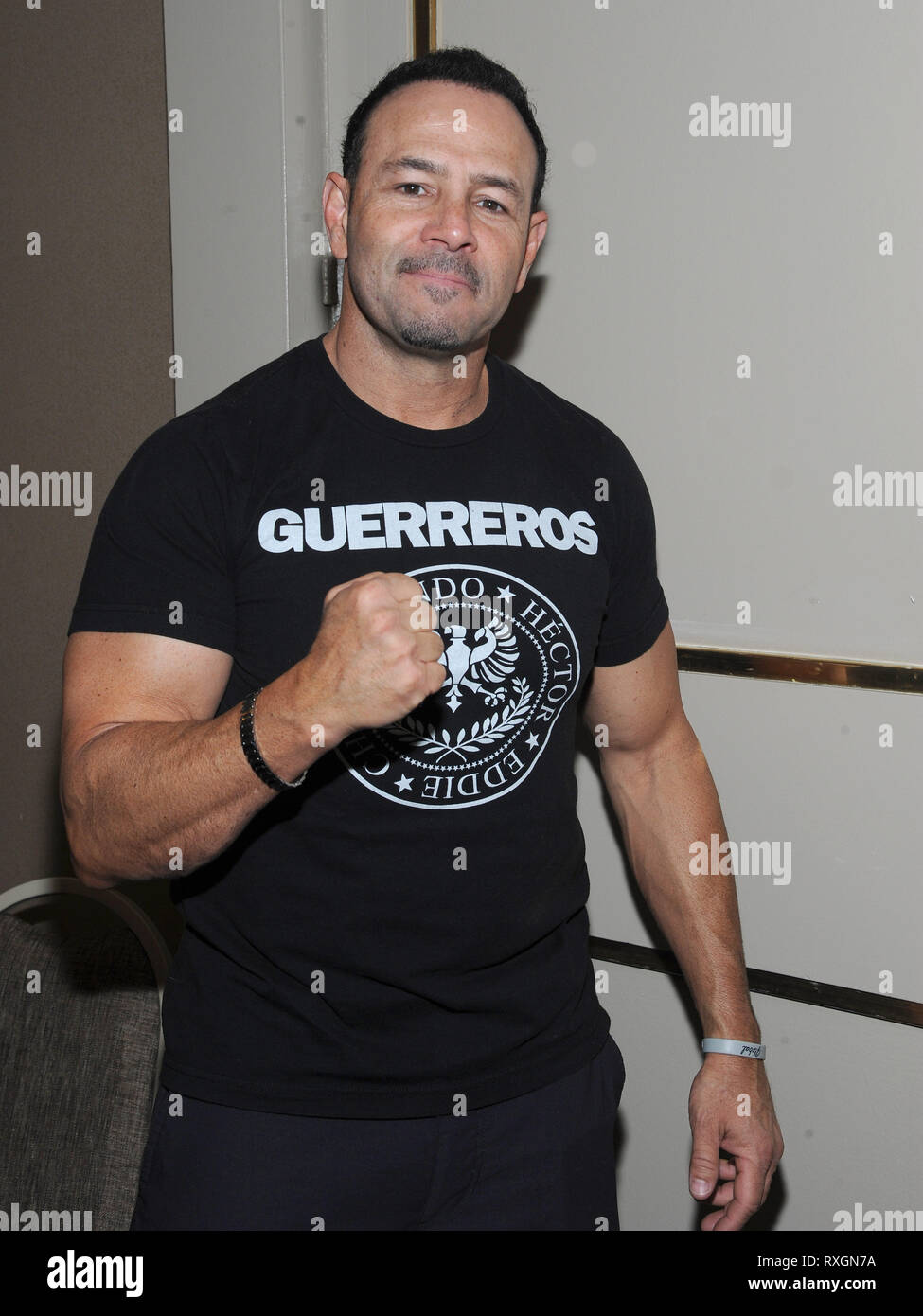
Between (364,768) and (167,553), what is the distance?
289 mm

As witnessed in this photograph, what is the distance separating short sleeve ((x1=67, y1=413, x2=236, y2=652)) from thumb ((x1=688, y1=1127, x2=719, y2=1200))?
0.80m

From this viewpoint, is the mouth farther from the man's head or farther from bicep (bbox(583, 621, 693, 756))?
bicep (bbox(583, 621, 693, 756))

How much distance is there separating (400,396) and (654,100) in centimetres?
59

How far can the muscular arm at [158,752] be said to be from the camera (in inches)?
43.8

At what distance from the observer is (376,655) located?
1.04 metres

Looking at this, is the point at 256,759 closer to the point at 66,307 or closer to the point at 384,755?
the point at 384,755

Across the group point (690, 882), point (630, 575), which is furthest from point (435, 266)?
point (690, 882)

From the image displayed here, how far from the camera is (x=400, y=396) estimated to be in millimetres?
1394

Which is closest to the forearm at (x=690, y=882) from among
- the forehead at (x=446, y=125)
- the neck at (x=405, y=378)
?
the neck at (x=405, y=378)

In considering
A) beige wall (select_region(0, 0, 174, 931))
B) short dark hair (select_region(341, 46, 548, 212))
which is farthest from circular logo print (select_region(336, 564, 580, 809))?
beige wall (select_region(0, 0, 174, 931))

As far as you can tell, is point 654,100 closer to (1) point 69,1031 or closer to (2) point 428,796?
(2) point 428,796

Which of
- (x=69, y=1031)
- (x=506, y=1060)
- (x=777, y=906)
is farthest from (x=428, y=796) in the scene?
(x=69, y=1031)

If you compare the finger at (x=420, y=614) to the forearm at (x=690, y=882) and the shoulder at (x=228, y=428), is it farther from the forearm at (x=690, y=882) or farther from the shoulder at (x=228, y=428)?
the forearm at (x=690, y=882)

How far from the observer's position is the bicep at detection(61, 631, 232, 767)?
1207 mm
